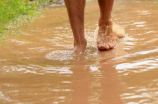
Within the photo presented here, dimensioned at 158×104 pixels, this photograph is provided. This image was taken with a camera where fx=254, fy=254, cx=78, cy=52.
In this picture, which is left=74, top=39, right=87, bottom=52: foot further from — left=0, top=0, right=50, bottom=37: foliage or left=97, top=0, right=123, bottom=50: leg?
left=0, top=0, right=50, bottom=37: foliage

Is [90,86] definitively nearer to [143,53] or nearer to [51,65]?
[51,65]

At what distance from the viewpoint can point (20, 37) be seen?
288cm

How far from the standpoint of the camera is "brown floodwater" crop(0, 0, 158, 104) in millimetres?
1240

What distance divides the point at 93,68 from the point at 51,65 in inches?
12.9

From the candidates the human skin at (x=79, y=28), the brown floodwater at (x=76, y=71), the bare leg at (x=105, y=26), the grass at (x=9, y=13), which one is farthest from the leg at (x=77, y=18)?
the grass at (x=9, y=13)

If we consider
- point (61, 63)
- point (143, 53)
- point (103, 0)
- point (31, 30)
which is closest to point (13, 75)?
point (61, 63)

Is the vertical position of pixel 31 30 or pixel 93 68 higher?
pixel 93 68

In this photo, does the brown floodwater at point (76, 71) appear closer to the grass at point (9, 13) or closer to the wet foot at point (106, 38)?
the wet foot at point (106, 38)

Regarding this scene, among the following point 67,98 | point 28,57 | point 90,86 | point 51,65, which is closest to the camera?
point 67,98

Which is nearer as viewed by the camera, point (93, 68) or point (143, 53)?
point (93, 68)

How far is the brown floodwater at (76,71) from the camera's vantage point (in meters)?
1.24

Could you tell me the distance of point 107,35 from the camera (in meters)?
2.61

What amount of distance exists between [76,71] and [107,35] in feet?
3.41

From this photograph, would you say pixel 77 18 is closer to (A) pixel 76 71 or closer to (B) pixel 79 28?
(B) pixel 79 28
